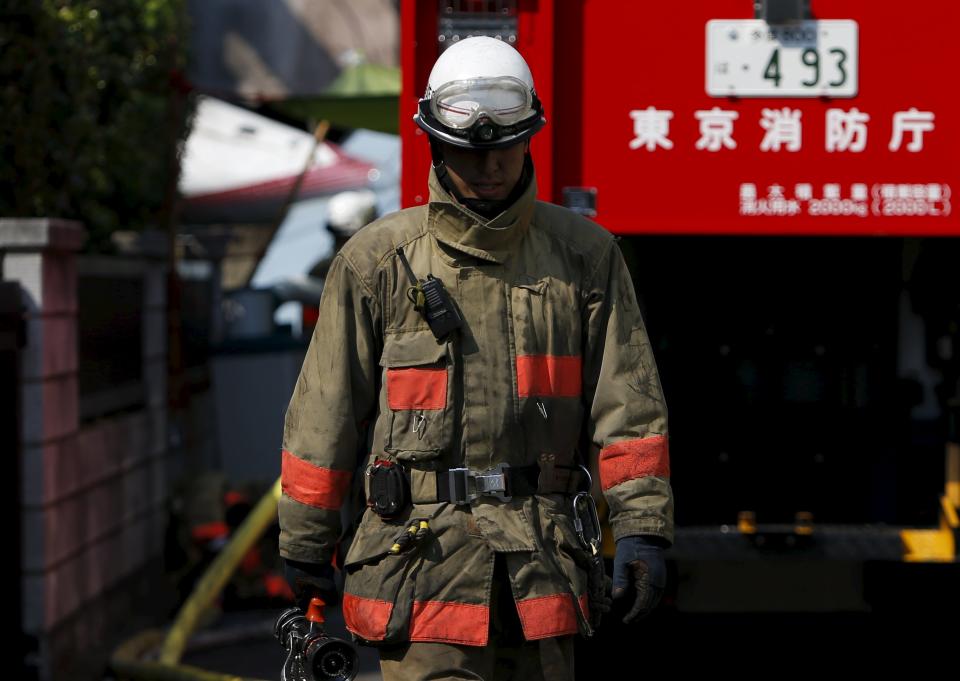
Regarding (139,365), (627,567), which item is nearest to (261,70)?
(139,365)

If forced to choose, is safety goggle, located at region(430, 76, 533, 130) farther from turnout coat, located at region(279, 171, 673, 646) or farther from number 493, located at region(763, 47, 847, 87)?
number 493, located at region(763, 47, 847, 87)

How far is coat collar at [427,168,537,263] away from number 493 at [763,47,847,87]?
1547mm

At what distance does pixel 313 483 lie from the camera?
3420 millimetres

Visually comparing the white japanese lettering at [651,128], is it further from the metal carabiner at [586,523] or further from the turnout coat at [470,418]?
the metal carabiner at [586,523]

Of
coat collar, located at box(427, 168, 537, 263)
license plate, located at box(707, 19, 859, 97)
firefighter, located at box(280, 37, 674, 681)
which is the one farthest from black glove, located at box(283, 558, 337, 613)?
license plate, located at box(707, 19, 859, 97)

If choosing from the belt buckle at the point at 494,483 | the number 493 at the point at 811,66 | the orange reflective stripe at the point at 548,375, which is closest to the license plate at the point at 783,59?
the number 493 at the point at 811,66

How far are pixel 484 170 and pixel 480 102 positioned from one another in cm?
15

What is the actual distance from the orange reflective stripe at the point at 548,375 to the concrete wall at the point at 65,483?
12.3ft

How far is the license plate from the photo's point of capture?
186 inches

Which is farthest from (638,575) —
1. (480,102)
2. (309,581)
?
(480,102)

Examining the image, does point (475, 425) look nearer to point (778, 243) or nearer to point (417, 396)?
point (417, 396)

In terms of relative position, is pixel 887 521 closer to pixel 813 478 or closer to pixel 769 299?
pixel 813 478

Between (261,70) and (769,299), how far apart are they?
2170 cm

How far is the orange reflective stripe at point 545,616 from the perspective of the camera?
333 centimetres
